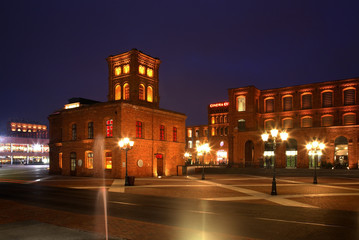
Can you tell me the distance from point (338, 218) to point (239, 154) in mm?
49752

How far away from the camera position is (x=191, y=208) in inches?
579

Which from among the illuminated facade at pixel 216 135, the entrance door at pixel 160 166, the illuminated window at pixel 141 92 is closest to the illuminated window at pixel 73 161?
the entrance door at pixel 160 166

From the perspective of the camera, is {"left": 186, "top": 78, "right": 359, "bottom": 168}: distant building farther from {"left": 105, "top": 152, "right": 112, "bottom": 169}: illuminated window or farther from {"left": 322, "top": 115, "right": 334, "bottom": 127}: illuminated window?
{"left": 105, "top": 152, "right": 112, "bottom": 169}: illuminated window

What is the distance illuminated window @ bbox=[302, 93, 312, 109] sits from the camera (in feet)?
203

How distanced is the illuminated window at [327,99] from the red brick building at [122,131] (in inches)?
1258

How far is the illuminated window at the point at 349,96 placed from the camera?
188ft

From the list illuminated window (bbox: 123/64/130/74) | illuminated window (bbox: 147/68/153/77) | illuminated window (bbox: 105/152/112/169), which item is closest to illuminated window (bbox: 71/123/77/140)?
illuminated window (bbox: 105/152/112/169)

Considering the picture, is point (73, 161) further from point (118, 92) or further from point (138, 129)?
point (118, 92)

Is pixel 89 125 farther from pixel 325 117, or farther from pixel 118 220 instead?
pixel 325 117

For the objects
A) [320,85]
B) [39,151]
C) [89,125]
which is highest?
[320,85]

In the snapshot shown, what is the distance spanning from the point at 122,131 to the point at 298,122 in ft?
137

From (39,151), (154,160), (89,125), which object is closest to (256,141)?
(154,160)

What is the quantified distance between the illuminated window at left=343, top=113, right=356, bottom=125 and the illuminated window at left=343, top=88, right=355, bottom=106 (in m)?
2.10

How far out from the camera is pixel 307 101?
2443 inches
